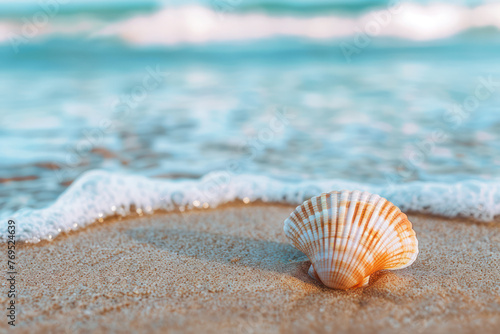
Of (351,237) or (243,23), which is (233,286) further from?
(243,23)

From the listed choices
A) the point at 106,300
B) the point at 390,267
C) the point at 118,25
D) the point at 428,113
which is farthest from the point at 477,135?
the point at 118,25

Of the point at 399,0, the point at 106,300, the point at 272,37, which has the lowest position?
the point at 106,300

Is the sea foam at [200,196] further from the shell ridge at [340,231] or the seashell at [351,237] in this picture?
the shell ridge at [340,231]

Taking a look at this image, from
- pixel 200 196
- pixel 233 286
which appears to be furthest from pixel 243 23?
pixel 233 286

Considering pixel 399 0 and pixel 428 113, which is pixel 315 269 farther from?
pixel 399 0

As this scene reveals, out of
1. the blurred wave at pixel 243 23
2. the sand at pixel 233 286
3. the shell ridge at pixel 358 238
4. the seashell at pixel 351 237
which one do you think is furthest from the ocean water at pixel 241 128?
the blurred wave at pixel 243 23

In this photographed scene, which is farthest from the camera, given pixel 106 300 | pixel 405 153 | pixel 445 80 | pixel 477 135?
pixel 445 80

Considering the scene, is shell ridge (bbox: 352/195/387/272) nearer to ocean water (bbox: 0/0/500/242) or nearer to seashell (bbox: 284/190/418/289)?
seashell (bbox: 284/190/418/289)
